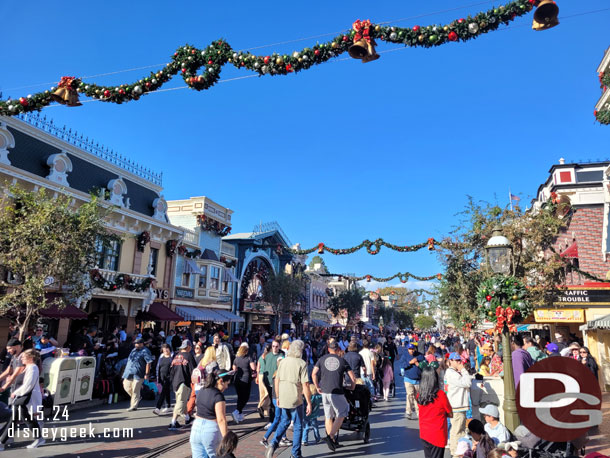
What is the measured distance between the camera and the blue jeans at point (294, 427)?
6.61 metres

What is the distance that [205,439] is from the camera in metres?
4.81

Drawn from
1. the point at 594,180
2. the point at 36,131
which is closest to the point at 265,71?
the point at 36,131

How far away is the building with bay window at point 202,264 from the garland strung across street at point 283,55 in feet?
63.4

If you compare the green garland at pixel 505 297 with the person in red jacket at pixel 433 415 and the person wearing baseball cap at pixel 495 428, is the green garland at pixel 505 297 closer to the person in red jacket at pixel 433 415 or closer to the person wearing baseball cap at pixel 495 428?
the person wearing baseball cap at pixel 495 428

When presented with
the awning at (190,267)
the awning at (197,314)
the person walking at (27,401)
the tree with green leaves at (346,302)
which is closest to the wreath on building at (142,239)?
the awning at (190,267)

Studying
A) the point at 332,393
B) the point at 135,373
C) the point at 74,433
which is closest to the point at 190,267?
the point at 135,373

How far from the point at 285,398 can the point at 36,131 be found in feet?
54.7

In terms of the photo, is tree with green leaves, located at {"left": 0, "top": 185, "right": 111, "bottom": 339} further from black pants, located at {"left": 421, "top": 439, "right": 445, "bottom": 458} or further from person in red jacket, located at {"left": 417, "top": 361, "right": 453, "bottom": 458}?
black pants, located at {"left": 421, "top": 439, "right": 445, "bottom": 458}

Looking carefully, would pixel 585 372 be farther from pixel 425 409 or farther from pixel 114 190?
pixel 114 190

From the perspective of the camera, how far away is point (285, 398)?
686 cm

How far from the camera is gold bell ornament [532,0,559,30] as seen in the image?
209 inches

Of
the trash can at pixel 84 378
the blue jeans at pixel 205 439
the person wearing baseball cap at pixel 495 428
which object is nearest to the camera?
the blue jeans at pixel 205 439

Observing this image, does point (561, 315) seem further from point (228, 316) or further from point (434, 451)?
point (228, 316)

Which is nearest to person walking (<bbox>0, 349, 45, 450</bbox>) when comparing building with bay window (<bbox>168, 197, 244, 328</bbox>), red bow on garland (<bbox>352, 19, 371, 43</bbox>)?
red bow on garland (<bbox>352, 19, 371, 43</bbox>)
